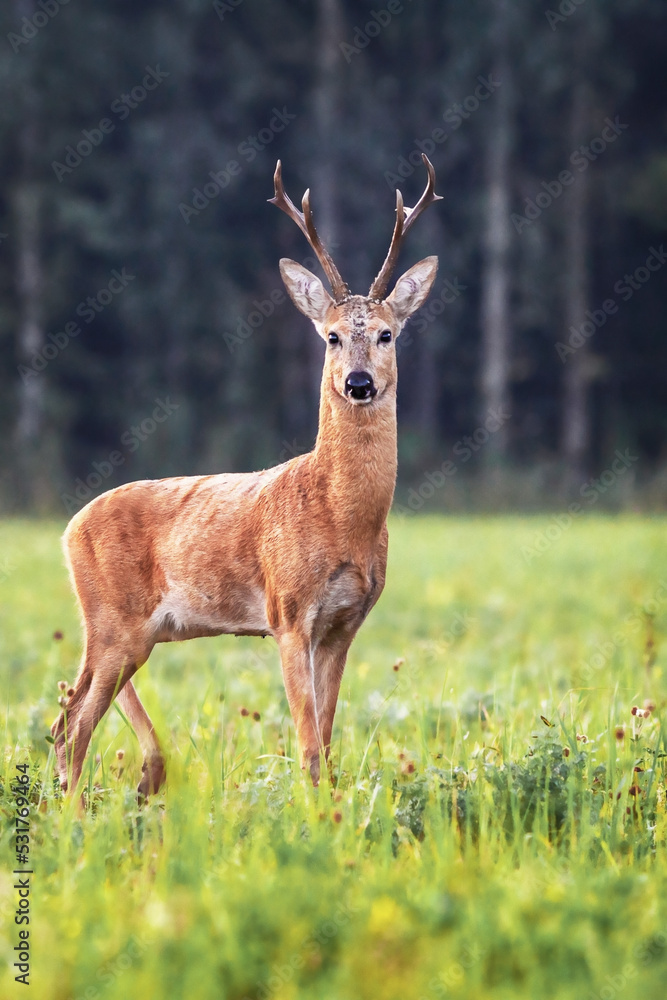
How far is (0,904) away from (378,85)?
2470cm

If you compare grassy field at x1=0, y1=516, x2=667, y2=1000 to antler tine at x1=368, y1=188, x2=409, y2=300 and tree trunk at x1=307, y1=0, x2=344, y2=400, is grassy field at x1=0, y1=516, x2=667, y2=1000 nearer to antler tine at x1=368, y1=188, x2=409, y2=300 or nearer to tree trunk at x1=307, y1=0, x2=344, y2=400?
antler tine at x1=368, y1=188, x2=409, y2=300

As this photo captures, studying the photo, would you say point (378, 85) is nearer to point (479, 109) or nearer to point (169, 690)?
point (479, 109)

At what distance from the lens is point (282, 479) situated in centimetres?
486

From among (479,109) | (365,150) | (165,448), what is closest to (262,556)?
(165,448)

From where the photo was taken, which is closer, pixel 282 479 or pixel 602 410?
pixel 282 479

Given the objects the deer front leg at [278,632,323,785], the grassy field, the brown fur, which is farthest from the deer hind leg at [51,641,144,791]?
the deer front leg at [278,632,323,785]

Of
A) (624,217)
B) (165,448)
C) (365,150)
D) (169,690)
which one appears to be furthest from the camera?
(624,217)

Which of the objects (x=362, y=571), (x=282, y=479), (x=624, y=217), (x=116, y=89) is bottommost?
(x=362, y=571)

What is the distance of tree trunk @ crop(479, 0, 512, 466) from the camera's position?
24766 mm
